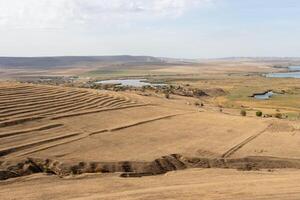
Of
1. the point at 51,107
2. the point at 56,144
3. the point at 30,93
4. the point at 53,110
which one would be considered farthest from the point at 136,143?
the point at 30,93

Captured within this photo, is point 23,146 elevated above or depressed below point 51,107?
below

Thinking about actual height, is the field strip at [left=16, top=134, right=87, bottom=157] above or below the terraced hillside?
below

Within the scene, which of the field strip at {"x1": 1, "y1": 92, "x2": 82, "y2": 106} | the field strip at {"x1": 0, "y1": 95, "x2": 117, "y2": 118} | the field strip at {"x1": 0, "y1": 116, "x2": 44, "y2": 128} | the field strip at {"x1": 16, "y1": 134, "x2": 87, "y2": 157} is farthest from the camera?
the field strip at {"x1": 1, "y1": 92, "x2": 82, "y2": 106}

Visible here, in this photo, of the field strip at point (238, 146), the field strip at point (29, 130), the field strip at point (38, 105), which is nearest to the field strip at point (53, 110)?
the field strip at point (38, 105)

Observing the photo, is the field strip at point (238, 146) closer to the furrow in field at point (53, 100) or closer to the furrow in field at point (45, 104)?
the furrow in field at point (45, 104)

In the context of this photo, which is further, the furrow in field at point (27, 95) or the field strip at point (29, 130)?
the furrow in field at point (27, 95)

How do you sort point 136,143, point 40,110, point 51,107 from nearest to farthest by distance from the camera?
1. point 136,143
2. point 40,110
3. point 51,107

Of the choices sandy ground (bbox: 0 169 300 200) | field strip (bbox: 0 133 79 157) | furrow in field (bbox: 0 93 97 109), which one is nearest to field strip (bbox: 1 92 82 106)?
furrow in field (bbox: 0 93 97 109)

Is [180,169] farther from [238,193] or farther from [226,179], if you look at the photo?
[238,193]

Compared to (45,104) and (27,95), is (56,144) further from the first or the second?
(27,95)

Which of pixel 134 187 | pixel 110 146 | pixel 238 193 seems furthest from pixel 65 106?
pixel 238 193

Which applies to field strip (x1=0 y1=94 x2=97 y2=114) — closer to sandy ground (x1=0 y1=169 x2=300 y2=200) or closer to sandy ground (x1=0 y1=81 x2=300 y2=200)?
sandy ground (x1=0 y1=81 x2=300 y2=200)
